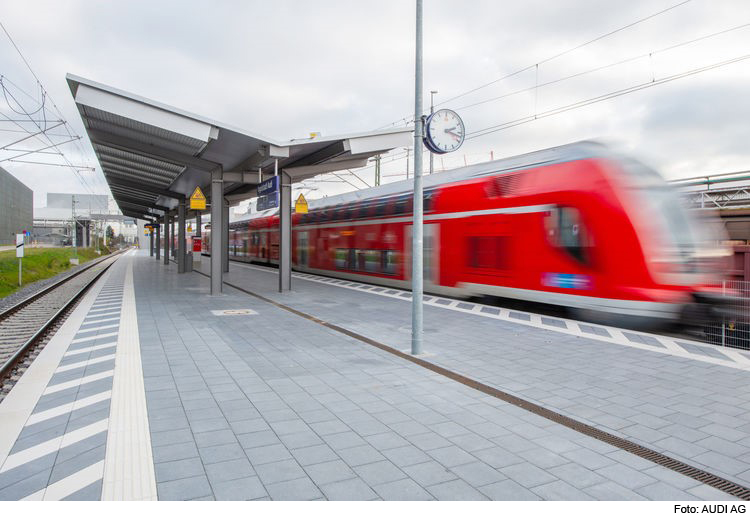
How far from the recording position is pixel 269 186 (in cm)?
1337

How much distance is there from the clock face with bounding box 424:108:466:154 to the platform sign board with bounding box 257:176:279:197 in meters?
6.52

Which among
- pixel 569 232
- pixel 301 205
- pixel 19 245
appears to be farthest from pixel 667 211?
pixel 19 245

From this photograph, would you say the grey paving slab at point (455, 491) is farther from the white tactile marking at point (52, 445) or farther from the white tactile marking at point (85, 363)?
the white tactile marking at point (85, 363)

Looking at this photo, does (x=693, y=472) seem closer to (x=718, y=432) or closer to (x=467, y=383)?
(x=718, y=432)

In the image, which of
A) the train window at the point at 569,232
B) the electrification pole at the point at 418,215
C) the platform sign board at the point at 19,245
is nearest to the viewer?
the electrification pole at the point at 418,215

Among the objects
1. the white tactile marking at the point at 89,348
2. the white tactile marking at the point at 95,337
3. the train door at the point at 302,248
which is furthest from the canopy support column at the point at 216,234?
the train door at the point at 302,248

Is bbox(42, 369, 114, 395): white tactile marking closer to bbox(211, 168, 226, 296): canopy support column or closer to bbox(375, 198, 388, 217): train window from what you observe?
bbox(211, 168, 226, 296): canopy support column

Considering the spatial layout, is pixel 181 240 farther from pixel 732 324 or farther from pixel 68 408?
pixel 732 324

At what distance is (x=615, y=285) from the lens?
8734 millimetres

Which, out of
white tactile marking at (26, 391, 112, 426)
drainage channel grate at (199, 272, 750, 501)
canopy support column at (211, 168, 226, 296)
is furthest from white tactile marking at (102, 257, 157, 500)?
canopy support column at (211, 168, 226, 296)

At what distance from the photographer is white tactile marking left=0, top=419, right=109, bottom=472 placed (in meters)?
3.63

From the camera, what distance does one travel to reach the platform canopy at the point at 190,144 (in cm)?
1032

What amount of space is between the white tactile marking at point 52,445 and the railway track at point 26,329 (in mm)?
2020

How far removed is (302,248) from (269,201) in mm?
9934
